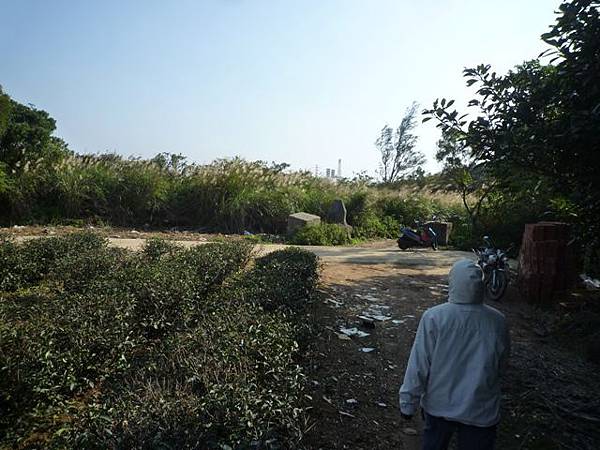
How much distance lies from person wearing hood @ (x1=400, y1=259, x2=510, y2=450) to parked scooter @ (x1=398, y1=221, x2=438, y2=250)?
894 centimetres

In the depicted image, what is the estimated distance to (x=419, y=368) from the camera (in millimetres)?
2180

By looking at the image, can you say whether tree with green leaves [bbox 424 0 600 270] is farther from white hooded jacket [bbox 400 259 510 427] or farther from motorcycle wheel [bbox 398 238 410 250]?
motorcycle wheel [bbox 398 238 410 250]

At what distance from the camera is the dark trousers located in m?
2.15

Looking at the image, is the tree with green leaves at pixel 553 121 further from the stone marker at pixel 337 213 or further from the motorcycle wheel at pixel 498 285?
the stone marker at pixel 337 213

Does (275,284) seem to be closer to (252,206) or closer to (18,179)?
(252,206)

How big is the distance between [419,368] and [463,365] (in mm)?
224

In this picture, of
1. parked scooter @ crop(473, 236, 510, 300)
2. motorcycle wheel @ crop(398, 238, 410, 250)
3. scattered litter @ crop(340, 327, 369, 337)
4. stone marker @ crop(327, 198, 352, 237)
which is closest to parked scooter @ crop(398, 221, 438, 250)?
motorcycle wheel @ crop(398, 238, 410, 250)

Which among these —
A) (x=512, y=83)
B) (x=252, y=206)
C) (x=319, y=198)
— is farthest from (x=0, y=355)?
(x=319, y=198)

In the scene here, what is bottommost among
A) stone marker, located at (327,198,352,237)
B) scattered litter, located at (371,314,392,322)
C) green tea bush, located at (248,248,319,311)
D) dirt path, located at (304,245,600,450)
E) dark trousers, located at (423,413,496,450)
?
dirt path, located at (304,245,600,450)

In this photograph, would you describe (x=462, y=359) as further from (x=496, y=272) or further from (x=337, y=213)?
(x=337, y=213)

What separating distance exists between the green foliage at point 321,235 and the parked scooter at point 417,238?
Answer: 153 cm

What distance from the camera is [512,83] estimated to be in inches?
127

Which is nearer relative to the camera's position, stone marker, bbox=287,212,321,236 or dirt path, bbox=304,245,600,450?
dirt path, bbox=304,245,600,450

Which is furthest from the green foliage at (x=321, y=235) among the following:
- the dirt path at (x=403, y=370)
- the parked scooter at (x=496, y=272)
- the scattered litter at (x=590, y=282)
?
the scattered litter at (x=590, y=282)
